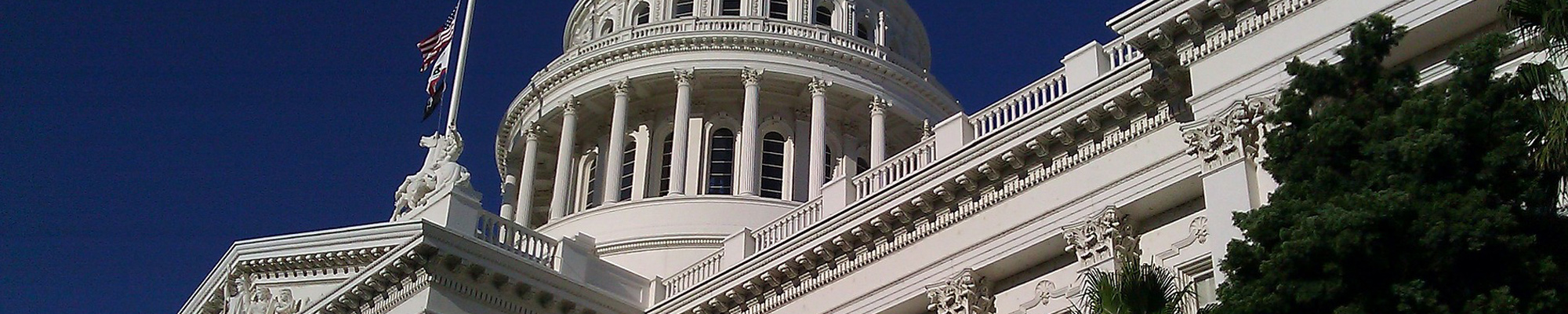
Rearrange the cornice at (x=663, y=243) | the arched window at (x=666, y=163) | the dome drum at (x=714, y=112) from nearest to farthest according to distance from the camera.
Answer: the cornice at (x=663, y=243)
the dome drum at (x=714, y=112)
the arched window at (x=666, y=163)

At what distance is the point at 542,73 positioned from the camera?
45875 mm

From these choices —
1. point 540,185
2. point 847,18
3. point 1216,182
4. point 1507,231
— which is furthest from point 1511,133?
point 540,185

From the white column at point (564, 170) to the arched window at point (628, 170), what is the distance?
4.40 feet

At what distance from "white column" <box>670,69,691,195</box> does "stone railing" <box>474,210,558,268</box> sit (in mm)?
10896

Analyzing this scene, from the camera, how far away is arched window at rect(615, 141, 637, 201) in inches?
1673

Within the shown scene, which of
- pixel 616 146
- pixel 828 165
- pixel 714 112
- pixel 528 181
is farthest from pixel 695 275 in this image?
pixel 528 181

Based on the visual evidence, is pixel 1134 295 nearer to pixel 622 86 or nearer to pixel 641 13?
pixel 622 86

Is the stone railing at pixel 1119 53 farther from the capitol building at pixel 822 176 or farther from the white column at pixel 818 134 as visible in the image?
the white column at pixel 818 134

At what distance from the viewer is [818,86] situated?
140ft

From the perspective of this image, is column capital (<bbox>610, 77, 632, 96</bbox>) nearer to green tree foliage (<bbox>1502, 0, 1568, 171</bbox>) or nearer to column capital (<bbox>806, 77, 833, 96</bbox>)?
Answer: column capital (<bbox>806, 77, 833, 96</bbox>)

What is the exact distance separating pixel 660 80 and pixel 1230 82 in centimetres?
2432

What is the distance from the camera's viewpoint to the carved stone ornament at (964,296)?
76.7 ft

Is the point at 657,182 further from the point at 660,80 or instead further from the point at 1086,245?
the point at 1086,245

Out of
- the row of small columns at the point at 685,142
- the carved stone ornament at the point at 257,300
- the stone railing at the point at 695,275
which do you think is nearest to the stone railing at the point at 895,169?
the stone railing at the point at 695,275
